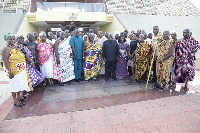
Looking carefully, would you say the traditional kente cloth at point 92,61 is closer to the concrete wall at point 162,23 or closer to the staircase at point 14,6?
the concrete wall at point 162,23

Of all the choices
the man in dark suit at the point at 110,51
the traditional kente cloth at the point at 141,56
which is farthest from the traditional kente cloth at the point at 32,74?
the traditional kente cloth at the point at 141,56

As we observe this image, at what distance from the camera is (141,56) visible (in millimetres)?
5406

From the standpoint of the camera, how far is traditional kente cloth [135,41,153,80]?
5270 mm

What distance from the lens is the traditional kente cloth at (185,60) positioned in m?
4.70

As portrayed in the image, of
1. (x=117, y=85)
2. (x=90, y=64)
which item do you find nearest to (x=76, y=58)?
(x=90, y=64)

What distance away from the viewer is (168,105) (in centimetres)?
386

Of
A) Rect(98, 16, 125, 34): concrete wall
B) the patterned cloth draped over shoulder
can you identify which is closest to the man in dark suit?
the patterned cloth draped over shoulder

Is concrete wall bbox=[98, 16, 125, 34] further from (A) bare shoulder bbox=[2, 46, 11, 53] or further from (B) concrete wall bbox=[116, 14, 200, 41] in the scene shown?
(A) bare shoulder bbox=[2, 46, 11, 53]

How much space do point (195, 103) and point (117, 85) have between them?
2.33 metres

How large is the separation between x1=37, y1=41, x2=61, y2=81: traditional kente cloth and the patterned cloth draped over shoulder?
1.08m

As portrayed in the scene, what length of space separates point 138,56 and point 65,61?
2435 mm

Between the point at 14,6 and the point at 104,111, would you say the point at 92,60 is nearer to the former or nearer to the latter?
the point at 104,111

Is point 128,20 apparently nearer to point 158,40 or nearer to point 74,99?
point 158,40

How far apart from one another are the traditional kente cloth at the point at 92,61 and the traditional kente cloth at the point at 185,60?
8.46ft
